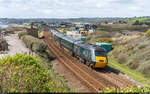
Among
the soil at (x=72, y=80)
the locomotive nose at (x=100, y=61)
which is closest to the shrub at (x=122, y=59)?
the locomotive nose at (x=100, y=61)

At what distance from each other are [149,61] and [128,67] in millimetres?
3152

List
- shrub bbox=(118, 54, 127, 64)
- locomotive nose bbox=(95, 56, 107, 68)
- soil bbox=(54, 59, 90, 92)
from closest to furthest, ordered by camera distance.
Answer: soil bbox=(54, 59, 90, 92) → locomotive nose bbox=(95, 56, 107, 68) → shrub bbox=(118, 54, 127, 64)

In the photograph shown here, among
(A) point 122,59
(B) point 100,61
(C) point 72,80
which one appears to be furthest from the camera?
(A) point 122,59

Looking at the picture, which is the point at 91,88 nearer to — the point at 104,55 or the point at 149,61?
the point at 104,55

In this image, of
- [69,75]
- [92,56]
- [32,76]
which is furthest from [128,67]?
[32,76]

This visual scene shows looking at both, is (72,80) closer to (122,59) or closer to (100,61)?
(100,61)

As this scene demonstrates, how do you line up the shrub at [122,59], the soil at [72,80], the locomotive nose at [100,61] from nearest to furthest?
the soil at [72,80] → the locomotive nose at [100,61] → the shrub at [122,59]

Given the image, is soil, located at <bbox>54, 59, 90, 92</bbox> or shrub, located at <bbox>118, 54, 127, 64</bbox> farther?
shrub, located at <bbox>118, 54, 127, 64</bbox>

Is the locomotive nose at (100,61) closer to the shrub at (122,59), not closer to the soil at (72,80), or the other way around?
the soil at (72,80)

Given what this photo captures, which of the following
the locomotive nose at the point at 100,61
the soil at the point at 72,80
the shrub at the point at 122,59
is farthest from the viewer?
the shrub at the point at 122,59

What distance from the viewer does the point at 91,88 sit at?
50.5 ft

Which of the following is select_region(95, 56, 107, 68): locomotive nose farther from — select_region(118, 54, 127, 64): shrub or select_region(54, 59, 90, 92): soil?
select_region(118, 54, 127, 64): shrub

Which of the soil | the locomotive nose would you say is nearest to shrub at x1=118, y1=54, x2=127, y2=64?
the locomotive nose

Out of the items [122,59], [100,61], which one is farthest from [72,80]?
[122,59]
